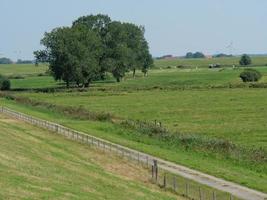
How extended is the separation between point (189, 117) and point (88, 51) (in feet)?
222

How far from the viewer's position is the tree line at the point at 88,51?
139 meters

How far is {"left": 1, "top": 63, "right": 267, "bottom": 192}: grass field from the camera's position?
4353cm

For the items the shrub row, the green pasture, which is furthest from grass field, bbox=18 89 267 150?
the green pasture

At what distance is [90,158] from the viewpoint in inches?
1795

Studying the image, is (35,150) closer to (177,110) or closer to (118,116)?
(118,116)

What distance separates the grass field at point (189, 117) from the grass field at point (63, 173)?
212 inches

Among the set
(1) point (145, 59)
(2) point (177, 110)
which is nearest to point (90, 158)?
(2) point (177, 110)

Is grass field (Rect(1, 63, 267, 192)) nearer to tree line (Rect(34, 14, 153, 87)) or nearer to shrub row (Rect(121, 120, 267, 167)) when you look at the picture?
shrub row (Rect(121, 120, 267, 167))

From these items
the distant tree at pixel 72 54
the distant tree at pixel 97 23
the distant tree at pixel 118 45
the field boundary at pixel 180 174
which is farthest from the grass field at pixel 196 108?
the distant tree at pixel 97 23

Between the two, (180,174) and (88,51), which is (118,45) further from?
(180,174)

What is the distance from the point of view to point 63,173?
112ft

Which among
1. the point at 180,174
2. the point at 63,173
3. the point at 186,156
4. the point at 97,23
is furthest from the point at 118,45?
the point at 63,173

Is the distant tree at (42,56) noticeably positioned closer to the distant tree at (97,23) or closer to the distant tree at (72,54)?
the distant tree at (72,54)

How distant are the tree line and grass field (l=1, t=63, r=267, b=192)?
1108 centimetres
